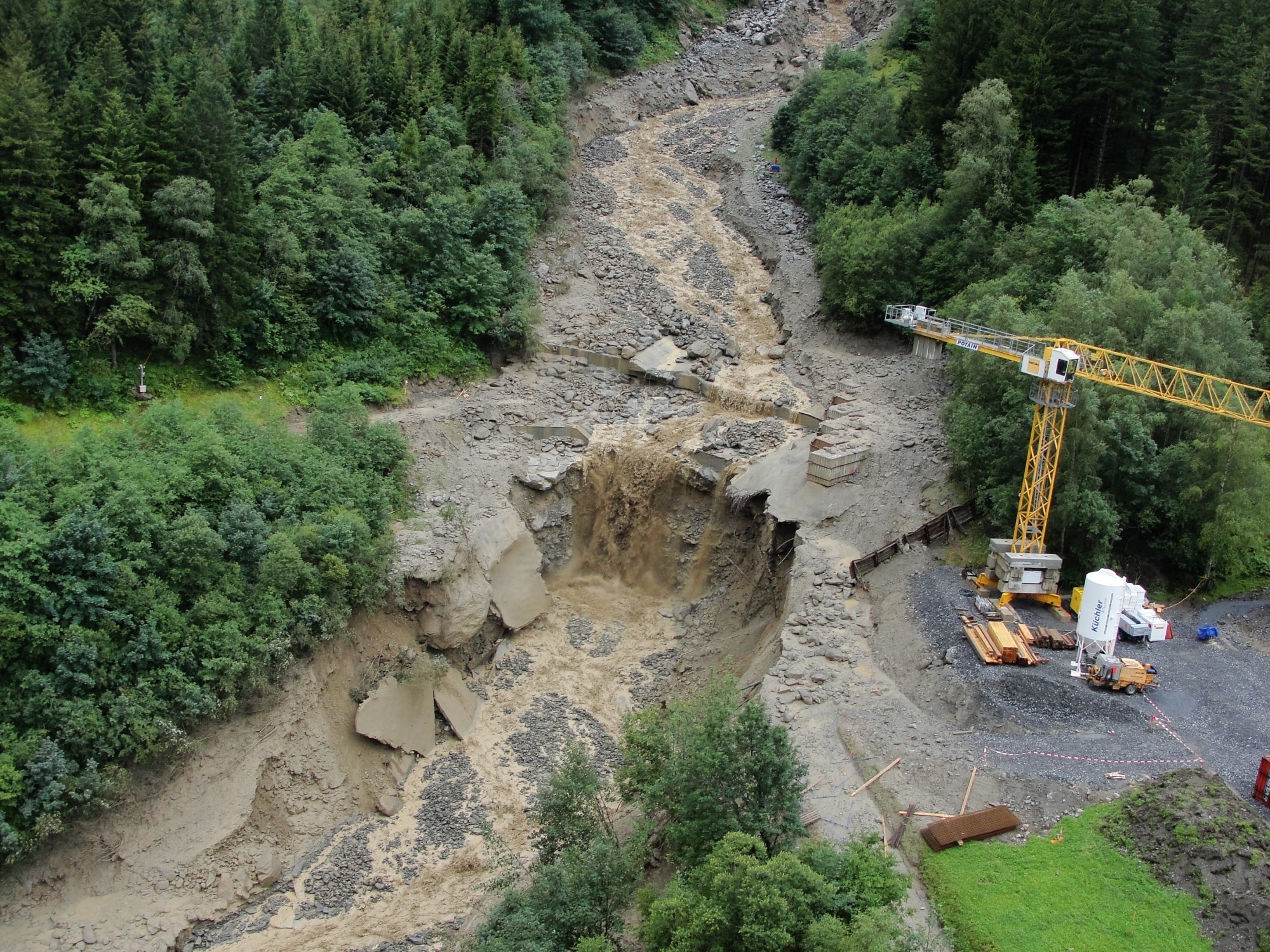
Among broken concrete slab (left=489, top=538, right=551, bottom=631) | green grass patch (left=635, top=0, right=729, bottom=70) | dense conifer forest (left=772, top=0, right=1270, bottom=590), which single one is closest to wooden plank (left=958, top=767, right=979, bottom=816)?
dense conifer forest (left=772, top=0, right=1270, bottom=590)

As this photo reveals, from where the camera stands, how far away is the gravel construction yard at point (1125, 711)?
944 inches

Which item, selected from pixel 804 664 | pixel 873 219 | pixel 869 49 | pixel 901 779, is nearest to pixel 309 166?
pixel 873 219

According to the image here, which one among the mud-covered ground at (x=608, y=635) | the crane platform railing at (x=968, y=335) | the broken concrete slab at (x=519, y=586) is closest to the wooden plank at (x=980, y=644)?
the mud-covered ground at (x=608, y=635)

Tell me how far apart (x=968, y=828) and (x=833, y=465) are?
15.0m

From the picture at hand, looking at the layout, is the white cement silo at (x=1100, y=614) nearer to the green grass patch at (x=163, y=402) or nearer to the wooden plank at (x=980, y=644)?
the wooden plank at (x=980, y=644)

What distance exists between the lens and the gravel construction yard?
23984 millimetres

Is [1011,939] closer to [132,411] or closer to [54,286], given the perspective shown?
[132,411]

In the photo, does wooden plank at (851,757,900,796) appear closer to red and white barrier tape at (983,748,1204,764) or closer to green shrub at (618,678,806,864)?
red and white barrier tape at (983,748,1204,764)

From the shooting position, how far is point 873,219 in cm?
4616

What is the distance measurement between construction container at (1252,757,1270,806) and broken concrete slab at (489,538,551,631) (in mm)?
21163

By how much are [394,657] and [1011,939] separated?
1809cm

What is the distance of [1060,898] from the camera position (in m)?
20.8

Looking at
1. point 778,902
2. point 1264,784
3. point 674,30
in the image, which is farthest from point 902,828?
point 674,30

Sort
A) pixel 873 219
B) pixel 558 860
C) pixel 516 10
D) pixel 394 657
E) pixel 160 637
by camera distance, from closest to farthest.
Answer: pixel 558 860 → pixel 160 637 → pixel 394 657 → pixel 873 219 → pixel 516 10
